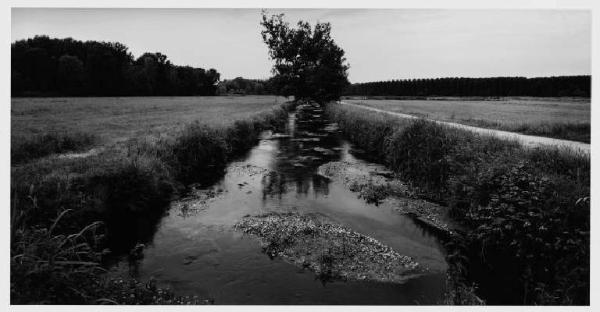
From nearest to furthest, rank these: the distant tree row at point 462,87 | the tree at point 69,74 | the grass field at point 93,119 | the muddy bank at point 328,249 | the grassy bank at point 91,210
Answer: the grassy bank at point 91,210 → the muddy bank at point 328,249 → the grass field at point 93,119 → the tree at point 69,74 → the distant tree row at point 462,87

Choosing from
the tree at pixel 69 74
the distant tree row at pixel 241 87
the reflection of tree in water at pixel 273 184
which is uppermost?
the distant tree row at pixel 241 87

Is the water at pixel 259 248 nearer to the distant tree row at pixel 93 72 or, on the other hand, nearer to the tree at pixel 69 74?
the distant tree row at pixel 93 72

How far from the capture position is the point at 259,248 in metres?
8.57

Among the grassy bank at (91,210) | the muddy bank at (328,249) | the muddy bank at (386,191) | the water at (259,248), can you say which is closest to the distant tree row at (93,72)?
the grassy bank at (91,210)

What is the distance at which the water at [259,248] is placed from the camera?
22.1 ft

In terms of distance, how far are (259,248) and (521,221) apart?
246 inches

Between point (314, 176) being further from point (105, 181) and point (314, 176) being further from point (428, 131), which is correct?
point (105, 181)

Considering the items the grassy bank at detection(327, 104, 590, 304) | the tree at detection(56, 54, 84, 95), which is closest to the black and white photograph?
the grassy bank at detection(327, 104, 590, 304)

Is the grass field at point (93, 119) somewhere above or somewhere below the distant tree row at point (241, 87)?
below

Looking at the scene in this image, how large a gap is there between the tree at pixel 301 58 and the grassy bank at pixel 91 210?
44.5 metres

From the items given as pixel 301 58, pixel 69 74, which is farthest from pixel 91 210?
pixel 301 58

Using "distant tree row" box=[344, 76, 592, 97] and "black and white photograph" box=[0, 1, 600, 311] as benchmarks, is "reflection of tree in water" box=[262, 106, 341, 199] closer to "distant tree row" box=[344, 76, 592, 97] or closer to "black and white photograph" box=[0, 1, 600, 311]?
"black and white photograph" box=[0, 1, 600, 311]

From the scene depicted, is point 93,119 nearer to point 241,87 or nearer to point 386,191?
point 386,191
